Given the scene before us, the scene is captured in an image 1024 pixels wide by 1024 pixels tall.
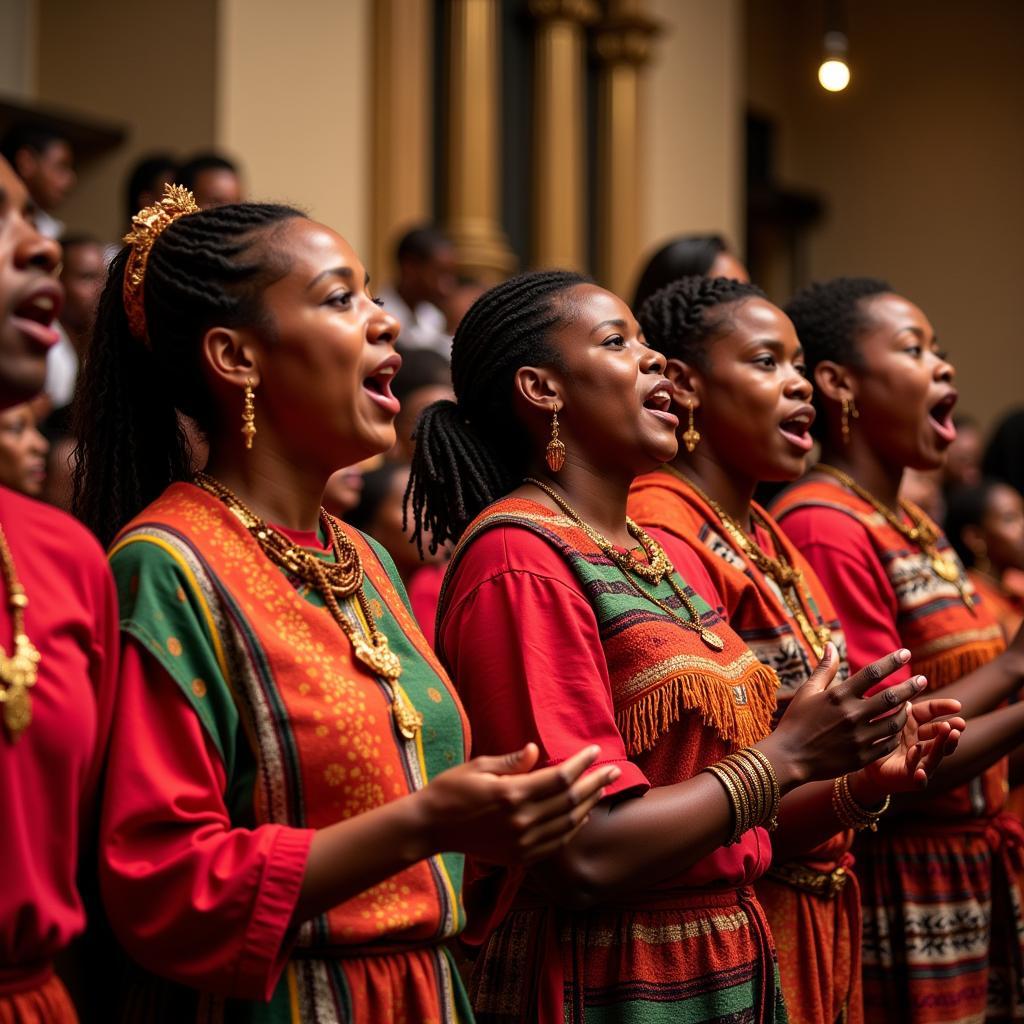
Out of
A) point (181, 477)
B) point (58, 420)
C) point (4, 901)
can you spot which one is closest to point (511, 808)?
point (4, 901)

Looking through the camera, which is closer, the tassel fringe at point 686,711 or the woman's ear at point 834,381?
the tassel fringe at point 686,711

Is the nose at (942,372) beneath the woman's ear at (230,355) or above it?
beneath

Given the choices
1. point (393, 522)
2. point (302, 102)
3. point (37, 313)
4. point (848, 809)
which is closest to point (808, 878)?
point (848, 809)

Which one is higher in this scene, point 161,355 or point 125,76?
point 125,76

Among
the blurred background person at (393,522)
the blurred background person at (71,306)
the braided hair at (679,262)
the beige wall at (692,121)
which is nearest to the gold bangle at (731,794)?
the braided hair at (679,262)

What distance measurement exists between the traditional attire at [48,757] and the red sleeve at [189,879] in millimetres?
52

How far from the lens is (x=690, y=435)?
9.06ft

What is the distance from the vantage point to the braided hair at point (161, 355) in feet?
6.38

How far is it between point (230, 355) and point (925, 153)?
427 inches

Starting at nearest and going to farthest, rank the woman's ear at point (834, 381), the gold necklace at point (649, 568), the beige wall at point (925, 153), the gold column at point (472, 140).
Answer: the gold necklace at point (649, 568)
the woman's ear at point (834, 381)
the gold column at point (472, 140)
the beige wall at point (925, 153)

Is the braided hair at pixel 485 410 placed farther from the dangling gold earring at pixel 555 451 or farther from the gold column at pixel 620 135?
the gold column at pixel 620 135

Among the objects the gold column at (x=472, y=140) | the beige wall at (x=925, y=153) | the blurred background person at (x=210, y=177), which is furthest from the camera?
the beige wall at (x=925, y=153)

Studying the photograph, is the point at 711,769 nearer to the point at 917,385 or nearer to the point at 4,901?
the point at 4,901

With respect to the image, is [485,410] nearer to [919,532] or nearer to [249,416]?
[249,416]
